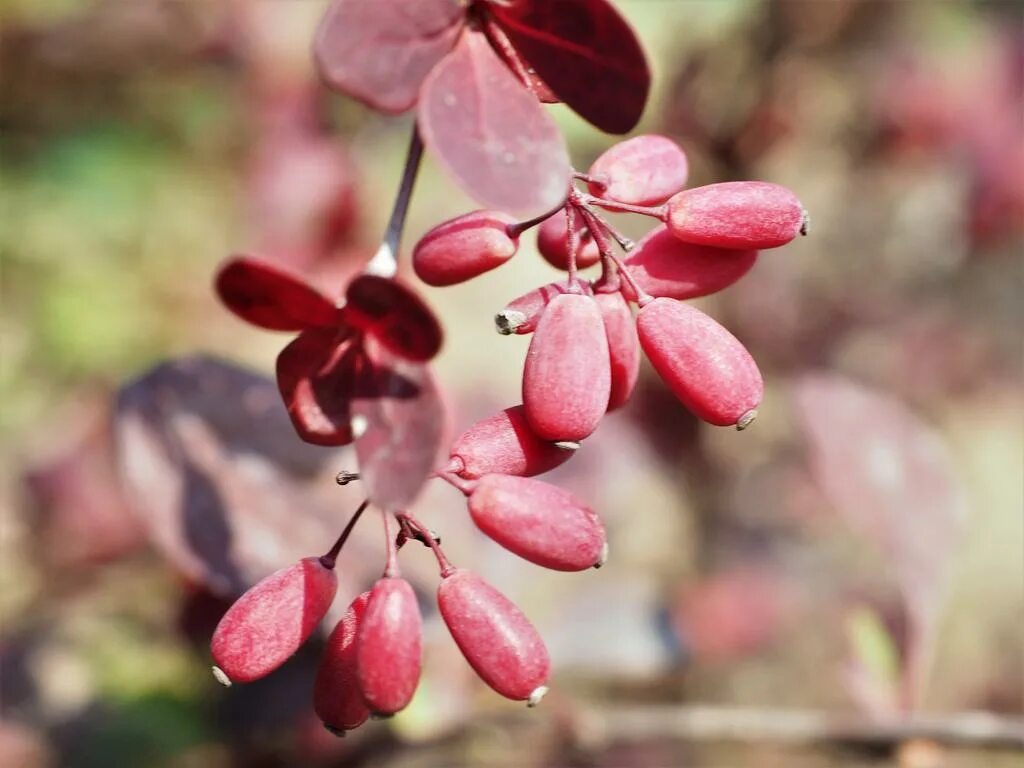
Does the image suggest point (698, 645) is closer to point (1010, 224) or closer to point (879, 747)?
point (879, 747)

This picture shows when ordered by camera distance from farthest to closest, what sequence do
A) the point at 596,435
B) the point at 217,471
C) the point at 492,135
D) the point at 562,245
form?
1. the point at 596,435
2. the point at 217,471
3. the point at 562,245
4. the point at 492,135

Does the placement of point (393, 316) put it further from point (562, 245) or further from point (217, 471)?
point (217, 471)

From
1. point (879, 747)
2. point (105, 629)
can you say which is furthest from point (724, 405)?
point (105, 629)

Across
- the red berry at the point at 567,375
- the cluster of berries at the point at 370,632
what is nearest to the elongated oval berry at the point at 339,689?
the cluster of berries at the point at 370,632

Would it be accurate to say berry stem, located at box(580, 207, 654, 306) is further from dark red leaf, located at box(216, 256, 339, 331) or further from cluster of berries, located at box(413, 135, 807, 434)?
dark red leaf, located at box(216, 256, 339, 331)

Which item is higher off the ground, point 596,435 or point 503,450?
point 503,450

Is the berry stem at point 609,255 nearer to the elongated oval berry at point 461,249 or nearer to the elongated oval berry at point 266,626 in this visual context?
the elongated oval berry at point 461,249

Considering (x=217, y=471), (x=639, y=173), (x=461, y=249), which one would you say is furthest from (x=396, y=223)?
(x=217, y=471)
